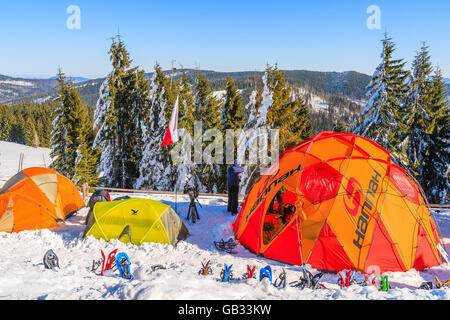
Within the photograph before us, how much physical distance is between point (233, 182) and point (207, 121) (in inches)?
647

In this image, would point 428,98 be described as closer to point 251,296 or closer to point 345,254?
point 345,254

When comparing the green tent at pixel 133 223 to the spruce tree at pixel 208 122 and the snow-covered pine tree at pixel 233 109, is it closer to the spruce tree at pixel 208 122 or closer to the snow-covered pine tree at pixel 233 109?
the spruce tree at pixel 208 122

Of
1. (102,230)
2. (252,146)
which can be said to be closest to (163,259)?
(102,230)

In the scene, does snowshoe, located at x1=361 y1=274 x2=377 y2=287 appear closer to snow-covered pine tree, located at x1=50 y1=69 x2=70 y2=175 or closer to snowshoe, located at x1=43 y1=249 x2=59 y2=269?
snowshoe, located at x1=43 y1=249 x2=59 y2=269

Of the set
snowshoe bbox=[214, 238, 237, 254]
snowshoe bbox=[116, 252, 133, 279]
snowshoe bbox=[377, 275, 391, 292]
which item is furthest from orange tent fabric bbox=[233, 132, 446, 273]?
snowshoe bbox=[116, 252, 133, 279]

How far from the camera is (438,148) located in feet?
70.9

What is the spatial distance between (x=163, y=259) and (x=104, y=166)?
61.0 feet

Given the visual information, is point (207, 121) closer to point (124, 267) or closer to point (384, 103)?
point (384, 103)

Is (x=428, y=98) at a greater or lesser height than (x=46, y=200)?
greater

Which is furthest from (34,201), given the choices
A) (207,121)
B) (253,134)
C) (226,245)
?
(207,121)

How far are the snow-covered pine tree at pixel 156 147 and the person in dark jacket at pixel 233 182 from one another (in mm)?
12437

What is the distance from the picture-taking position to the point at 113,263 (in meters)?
6.41

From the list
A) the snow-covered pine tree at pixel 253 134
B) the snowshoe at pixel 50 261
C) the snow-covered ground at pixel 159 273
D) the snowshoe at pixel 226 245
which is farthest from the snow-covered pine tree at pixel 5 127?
the snowshoe at pixel 226 245
